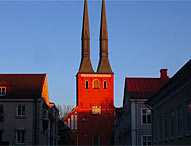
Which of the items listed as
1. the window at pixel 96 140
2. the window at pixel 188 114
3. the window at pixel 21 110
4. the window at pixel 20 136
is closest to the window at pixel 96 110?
the window at pixel 96 140

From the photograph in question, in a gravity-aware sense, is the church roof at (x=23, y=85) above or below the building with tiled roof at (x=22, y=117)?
above

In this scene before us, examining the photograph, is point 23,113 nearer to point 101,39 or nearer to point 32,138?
point 32,138

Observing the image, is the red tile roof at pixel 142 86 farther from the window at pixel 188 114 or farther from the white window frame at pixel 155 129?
the window at pixel 188 114

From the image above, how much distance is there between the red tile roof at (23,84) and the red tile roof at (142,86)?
9.91m

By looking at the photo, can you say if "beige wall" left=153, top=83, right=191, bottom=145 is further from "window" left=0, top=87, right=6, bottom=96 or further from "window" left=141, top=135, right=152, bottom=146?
"window" left=0, top=87, right=6, bottom=96

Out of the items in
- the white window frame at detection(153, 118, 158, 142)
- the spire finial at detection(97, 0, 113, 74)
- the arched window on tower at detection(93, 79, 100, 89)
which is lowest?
the white window frame at detection(153, 118, 158, 142)

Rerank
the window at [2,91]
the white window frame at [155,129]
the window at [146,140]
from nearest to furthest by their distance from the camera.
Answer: the white window frame at [155,129]
the window at [146,140]
the window at [2,91]

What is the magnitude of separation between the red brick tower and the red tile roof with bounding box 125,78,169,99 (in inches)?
1581

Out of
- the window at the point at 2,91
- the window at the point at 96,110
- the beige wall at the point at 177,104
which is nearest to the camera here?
the beige wall at the point at 177,104

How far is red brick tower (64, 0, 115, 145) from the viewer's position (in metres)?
87.9

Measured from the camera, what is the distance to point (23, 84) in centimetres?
4791

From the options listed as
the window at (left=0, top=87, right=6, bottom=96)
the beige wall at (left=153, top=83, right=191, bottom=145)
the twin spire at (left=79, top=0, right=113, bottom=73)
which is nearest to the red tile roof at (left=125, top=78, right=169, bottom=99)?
the window at (left=0, top=87, right=6, bottom=96)

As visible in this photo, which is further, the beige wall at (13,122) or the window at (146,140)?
the beige wall at (13,122)

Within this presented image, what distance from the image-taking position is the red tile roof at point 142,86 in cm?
4453
